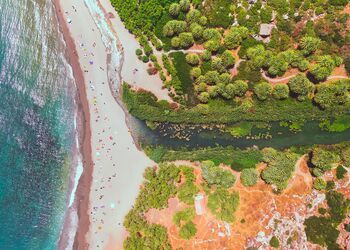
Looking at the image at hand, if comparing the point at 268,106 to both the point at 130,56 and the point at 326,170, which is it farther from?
the point at 130,56

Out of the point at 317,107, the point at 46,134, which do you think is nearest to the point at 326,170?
the point at 317,107

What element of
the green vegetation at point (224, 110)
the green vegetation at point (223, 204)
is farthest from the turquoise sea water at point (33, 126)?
the green vegetation at point (223, 204)

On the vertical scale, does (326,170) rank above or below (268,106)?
below

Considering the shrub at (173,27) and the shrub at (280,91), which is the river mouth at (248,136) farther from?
the shrub at (173,27)

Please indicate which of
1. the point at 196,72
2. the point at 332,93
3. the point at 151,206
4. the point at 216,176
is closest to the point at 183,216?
the point at 151,206

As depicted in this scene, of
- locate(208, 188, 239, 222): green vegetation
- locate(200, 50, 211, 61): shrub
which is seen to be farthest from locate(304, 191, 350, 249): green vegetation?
locate(200, 50, 211, 61): shrub

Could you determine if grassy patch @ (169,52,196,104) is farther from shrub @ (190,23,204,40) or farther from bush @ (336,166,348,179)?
bush @ (336,166,348,179)

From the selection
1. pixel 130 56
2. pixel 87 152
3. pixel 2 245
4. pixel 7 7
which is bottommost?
pixel 2 245

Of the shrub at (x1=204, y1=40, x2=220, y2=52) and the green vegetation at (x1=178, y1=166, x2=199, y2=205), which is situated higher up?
the shrub at (x1=204, y1=40, x2=220, y2=52)
